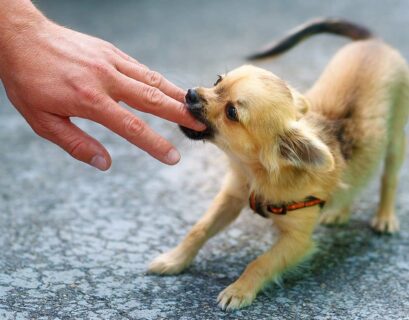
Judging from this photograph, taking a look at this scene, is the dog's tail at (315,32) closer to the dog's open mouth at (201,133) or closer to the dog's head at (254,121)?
the dog's head at (254,121)

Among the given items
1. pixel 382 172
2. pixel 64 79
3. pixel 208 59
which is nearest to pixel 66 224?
pixel 64 79

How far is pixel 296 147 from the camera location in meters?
2.63

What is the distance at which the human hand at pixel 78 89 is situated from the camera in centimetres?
232

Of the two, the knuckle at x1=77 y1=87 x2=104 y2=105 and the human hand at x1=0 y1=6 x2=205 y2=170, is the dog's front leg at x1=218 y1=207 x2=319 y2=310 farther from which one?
the knuckle at x1=77 y1=87 x2=104 y2=105

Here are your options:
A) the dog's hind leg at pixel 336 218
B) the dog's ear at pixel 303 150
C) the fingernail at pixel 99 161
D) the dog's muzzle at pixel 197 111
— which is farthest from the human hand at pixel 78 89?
the dog's hind leg at pixel 336 218

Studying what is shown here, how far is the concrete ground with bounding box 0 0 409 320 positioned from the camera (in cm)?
264

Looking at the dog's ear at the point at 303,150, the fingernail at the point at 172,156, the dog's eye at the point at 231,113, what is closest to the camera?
the fingernail at the point at 172,156

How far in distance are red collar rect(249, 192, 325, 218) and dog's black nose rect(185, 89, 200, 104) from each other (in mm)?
545

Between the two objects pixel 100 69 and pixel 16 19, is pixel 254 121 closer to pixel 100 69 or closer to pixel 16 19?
pixel 100 69

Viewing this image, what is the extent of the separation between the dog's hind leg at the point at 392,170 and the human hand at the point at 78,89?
5.03ft

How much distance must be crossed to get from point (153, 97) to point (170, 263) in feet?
2.98

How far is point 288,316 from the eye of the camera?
8.52 ft

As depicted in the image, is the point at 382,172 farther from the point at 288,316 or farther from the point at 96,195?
the point at 96,195

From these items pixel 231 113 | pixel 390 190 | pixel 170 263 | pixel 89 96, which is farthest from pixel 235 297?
pixel 390 190
